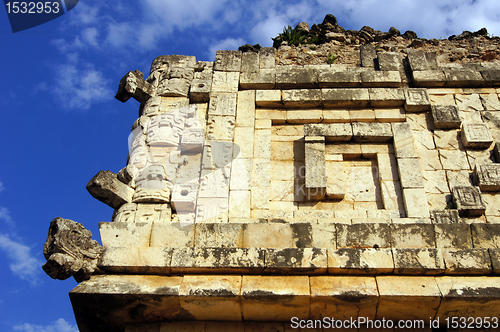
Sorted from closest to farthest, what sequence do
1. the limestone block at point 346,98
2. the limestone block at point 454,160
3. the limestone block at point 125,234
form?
the limestone block at point 125,234
the limestone block at point 454,160
the limestone block at point 346,98

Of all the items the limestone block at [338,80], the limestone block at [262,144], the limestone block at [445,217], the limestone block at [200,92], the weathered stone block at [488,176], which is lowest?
the limestone block at [445,217]

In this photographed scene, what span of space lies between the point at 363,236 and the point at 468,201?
1988 mm

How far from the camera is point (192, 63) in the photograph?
934cm

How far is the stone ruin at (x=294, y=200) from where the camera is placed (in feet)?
19.0

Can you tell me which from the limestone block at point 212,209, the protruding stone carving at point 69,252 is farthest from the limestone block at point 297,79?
the protruding stone carving at point 69,252

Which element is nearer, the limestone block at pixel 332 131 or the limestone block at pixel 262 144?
the limestone block at pixel 262 144

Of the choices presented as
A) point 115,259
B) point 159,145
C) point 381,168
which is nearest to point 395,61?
point 381,168

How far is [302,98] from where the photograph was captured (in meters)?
8.38

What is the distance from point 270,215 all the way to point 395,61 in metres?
4.22

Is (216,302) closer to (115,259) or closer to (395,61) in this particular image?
(115,259)

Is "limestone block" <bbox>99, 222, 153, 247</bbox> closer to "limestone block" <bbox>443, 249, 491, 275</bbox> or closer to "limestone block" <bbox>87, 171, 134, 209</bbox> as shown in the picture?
"limestone block" <bbox>87, 171, 134, 209</bbox>

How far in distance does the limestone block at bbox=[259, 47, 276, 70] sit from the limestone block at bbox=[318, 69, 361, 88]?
1.07 meters

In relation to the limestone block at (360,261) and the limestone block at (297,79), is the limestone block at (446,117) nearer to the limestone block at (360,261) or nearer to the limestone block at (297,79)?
the limestone block at (297,79)

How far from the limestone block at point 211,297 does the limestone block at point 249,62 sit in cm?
449
